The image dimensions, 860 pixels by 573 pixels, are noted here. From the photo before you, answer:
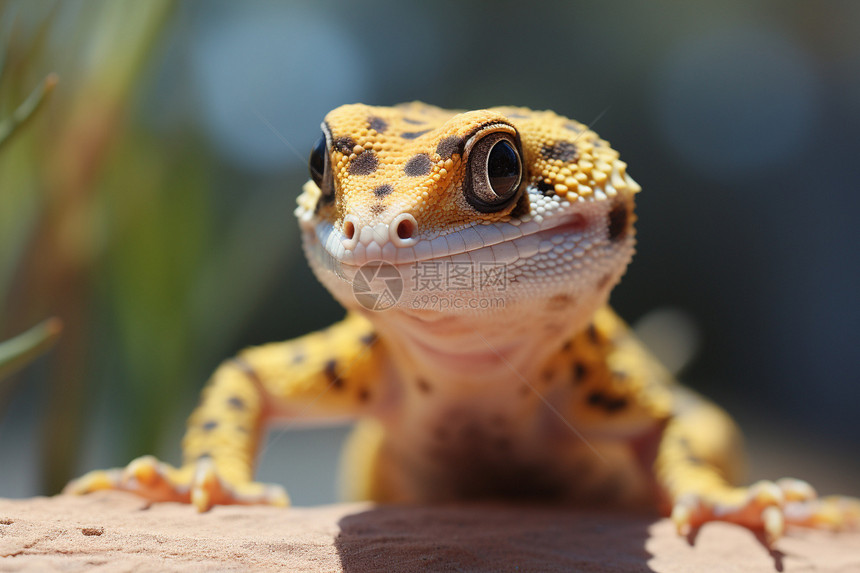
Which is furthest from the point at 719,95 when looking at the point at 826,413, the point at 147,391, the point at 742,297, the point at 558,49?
the point at 147,391

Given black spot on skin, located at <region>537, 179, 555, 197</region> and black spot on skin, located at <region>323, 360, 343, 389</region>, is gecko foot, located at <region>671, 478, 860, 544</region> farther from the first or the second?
black spot on skin, located at <region>323, 360, 343, 389</region>

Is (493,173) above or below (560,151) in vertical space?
below

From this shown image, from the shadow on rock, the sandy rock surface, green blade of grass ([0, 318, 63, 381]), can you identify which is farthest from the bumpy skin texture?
green blade of grass ([0, 318, 63, 381])

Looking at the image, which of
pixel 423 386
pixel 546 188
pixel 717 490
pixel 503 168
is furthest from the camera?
pixel 423 386

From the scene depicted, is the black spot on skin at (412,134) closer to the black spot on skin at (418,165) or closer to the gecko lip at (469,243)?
the black spot on skin at (418,165)

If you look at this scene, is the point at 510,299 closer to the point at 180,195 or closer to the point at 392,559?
the point at 392,559

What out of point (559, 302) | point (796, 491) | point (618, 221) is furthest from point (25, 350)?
point (796, 491)

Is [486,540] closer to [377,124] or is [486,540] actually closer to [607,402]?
[607,402]
